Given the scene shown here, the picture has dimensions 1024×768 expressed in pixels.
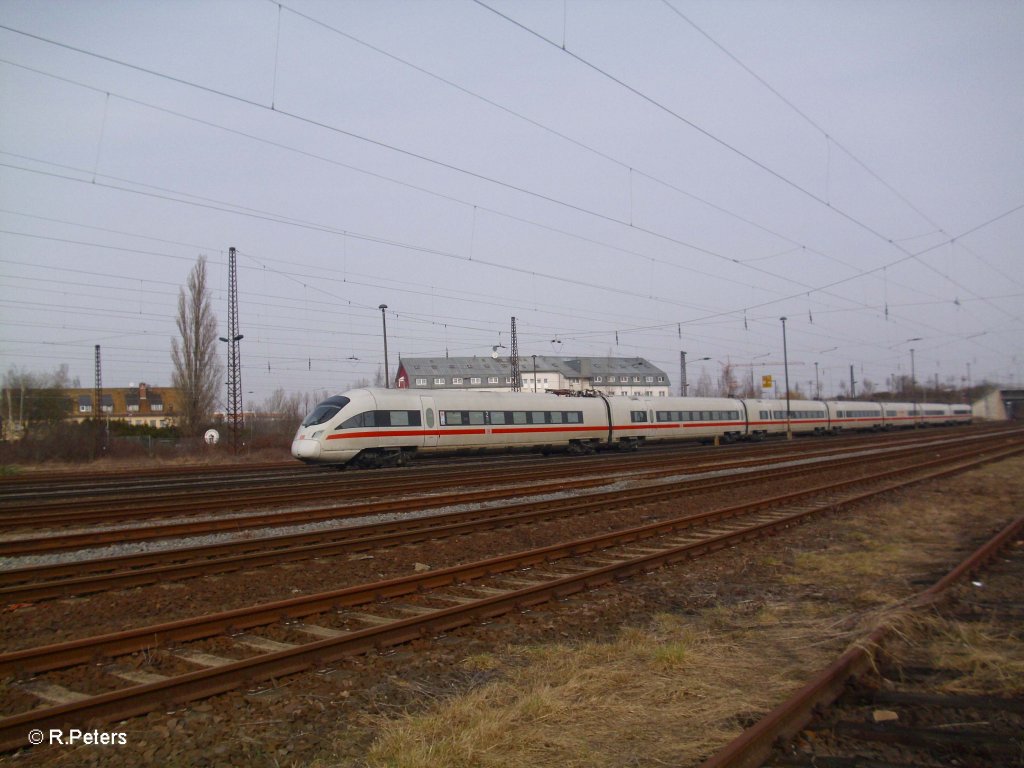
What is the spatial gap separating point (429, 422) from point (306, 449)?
4791mm

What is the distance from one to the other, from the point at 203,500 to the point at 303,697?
13.3 metres

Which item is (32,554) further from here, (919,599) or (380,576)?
(919,599)

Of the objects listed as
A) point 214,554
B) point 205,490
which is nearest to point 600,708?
point 214,554

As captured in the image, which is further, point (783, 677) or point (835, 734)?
point (783, 677)

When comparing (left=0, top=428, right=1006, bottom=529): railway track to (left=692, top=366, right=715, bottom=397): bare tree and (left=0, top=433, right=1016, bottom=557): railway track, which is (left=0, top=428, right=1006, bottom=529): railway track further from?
(left=692, top=366, right=715, bottom=397): bare tree

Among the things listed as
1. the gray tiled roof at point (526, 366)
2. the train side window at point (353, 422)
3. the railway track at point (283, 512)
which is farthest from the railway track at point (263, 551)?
the gray tiled roof at point (526, 366)

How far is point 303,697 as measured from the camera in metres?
5.30

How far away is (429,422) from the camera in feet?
91.2

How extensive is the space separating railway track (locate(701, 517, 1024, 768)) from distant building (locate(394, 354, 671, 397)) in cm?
5864

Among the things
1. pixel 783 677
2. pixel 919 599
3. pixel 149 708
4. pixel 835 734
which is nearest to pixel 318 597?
pixel 149 708

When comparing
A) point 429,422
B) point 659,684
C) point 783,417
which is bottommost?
point 659,684

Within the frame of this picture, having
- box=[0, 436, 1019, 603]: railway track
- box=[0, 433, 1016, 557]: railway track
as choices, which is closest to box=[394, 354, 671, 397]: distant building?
box=[0, 433, 1016, 557]: railway track

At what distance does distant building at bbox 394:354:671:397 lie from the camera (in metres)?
72.9

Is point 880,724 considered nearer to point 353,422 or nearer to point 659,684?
point 659,684
